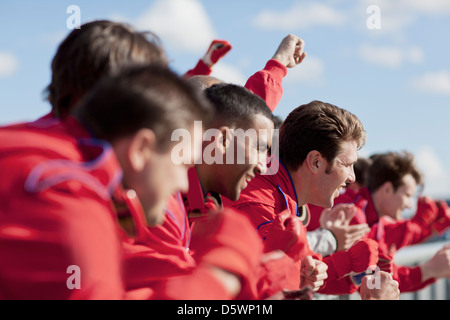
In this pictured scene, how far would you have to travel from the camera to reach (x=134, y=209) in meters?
1.23

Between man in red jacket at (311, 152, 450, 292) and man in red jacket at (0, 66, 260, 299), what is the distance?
11.6 ft

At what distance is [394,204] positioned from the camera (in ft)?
16.7

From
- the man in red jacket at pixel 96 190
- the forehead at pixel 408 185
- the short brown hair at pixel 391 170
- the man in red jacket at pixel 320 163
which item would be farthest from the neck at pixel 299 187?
the forehead at pixel 408 185

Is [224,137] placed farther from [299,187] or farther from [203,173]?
[299,187]

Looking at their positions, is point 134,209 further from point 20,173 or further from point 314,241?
point 314,241

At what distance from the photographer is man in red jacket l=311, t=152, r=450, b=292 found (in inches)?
192

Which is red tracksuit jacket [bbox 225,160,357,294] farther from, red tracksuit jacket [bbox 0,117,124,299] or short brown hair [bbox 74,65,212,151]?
red tracksuit jacket [bbox 0,117,124,299]

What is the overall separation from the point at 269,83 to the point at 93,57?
1530mm

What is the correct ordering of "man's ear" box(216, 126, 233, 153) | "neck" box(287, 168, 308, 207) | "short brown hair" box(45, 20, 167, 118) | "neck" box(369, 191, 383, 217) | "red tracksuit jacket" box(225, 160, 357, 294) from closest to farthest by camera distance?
"short brown hair" box(45, 20, 167, 118) < "man's ear" box(216, 126, 233, 153) < "red tracksuit jacket" box(225, 160, 357, 294) < "neck" box(287, 168, 308, 207) < "neck" box(369, 191, 383, 217)

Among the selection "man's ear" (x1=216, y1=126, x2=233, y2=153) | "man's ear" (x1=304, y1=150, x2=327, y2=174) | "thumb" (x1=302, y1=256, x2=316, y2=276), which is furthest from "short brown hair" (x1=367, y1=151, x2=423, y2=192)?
"man's ear" (x1=216, y1=126, x2=233, y2=153)

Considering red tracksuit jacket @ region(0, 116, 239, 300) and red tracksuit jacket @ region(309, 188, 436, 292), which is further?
red tracksuit jacket @ region(309, 188, 436, 292)

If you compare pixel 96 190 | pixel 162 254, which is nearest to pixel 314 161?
pixel 162 254

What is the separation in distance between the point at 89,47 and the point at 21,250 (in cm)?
70

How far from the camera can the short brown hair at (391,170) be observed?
5191mm
